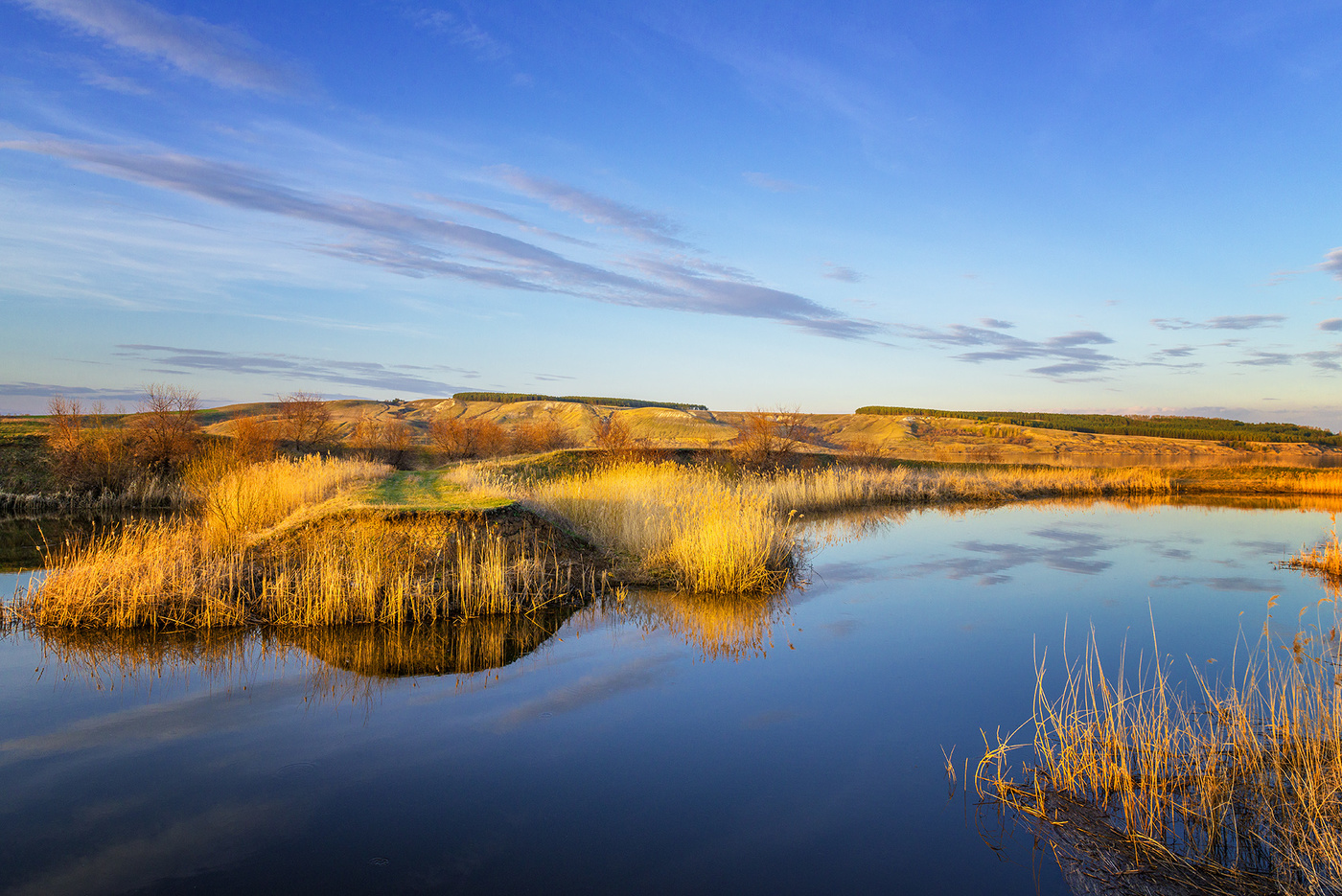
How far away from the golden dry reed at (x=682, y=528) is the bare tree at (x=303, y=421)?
26.9 metres

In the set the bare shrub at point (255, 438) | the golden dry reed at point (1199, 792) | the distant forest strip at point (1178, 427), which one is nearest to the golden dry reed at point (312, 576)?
the golden dry reed at point (1199, 792)

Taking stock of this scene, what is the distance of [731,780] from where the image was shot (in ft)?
18.1

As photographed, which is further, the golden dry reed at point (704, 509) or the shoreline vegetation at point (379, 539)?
the golden dry reed at point (704, 509)

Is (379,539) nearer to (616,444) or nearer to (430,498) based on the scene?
(430,498)

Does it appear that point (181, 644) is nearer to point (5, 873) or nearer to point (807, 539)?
point (5, 873)

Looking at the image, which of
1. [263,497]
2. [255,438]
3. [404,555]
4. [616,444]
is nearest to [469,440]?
Answer: [255,438]

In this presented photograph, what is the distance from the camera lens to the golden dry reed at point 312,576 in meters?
9.45

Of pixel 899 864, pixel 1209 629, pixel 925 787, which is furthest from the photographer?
pixel 1209 629

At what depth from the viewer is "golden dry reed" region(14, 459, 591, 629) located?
31.0ft

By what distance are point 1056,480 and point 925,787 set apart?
32606 millimetres

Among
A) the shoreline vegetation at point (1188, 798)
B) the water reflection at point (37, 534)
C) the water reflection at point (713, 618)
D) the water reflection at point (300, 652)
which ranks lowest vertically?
the water reflection at point (37, 534)

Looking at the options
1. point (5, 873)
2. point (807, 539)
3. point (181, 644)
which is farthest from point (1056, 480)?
point (5, 873)

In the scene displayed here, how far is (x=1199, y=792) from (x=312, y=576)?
9.88m

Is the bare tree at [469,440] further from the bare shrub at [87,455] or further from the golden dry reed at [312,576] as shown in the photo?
the golden dry reed at [312,576]
